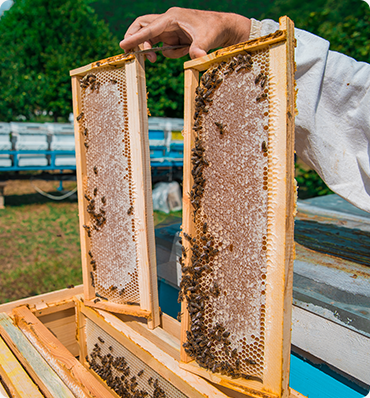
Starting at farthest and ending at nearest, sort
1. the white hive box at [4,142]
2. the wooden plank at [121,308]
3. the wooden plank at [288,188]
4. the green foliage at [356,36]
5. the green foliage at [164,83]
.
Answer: the green foliage at [164,83] < the green foliage at [356,36] < the white hive box at [4,142] < the wooden plank at [121,308] < the wooden plank at [288,188]

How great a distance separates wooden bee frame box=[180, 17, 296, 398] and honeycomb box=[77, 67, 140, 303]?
480 mm

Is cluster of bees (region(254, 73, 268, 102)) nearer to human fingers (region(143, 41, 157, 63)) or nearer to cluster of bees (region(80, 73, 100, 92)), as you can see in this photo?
human fingers (region(143, 41, 157, 63))

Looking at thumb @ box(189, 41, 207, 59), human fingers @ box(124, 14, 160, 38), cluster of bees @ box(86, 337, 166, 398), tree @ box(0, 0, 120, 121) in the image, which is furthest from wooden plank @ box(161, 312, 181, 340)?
tree @ box(0, 0, 120, 121)

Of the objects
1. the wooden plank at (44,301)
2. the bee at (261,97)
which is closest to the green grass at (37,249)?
the wooden plank at (44,301)

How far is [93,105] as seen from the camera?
1.97 meters

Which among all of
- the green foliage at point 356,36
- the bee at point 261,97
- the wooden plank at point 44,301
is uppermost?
the green foliage at point 356,36

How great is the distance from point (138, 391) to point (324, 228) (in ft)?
7.09

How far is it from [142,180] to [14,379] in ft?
4.03

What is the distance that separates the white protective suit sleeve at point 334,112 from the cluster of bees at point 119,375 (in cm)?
165

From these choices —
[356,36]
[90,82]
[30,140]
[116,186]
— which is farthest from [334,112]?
[356,36]

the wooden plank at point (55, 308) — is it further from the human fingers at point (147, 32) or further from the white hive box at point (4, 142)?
the white hive box at point (4, 142)

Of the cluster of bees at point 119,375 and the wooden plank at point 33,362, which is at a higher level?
the wooden plank at point 33,362

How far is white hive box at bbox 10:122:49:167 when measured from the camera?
7.79m

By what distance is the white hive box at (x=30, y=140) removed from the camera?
7793 mm
